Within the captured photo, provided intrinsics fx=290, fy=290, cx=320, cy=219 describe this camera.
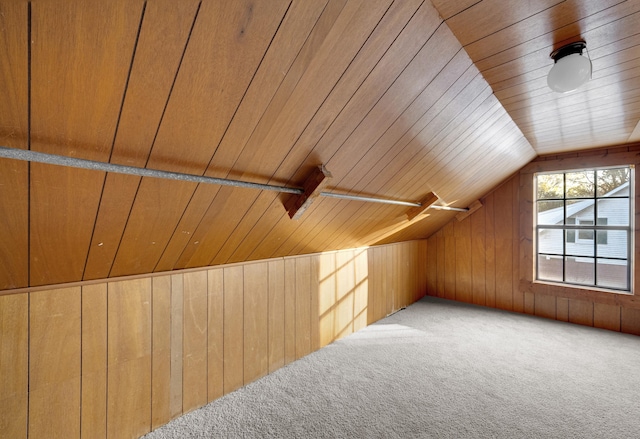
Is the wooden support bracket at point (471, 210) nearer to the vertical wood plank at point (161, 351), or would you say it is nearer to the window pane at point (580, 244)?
the window pane at point (580, 244)

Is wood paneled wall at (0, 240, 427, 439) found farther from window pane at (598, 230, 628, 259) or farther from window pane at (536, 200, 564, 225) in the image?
window pane at (598, 230, 628, 259)

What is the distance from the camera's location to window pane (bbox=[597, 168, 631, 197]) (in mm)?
→ 3148

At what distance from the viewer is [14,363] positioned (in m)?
1.28

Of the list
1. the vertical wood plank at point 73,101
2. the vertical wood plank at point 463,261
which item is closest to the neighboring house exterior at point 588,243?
the vertical wood plank at point 463,261

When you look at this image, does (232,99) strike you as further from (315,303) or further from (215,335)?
(315,303)

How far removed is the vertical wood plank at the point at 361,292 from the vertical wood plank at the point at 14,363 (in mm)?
2558

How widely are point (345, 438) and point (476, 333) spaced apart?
7.05 ft

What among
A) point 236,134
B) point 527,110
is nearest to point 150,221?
point 236,134

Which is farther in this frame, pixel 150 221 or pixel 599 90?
pixel 599 90

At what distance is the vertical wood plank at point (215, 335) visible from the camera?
6.37ft

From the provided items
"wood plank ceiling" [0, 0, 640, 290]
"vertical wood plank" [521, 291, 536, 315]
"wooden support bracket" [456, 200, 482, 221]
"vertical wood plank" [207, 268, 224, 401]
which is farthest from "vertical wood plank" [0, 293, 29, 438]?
"vertical wood plank" [521, 291, 536, 315]

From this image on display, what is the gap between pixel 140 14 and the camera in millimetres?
729

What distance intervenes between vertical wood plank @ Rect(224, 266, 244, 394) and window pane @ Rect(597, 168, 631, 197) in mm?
4010

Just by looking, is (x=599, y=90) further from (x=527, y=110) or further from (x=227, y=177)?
(x=227, y=177)
